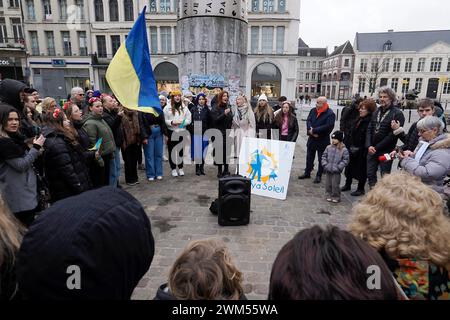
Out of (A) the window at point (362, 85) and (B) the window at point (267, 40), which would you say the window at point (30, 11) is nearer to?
(B) the window at point (267, 40)

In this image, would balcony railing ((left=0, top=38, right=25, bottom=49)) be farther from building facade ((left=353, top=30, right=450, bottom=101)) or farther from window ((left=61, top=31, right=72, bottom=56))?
building facade ((left=353, top=30, right=450, bottom=101))

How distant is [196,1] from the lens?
916cm

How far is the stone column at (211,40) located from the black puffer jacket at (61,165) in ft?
21.6

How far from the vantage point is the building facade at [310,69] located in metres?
104

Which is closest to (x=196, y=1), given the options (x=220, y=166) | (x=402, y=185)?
(x=220, y=166)

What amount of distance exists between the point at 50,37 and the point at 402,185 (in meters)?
44.4

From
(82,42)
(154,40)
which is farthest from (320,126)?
(82,42)

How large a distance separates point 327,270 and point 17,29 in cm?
4677

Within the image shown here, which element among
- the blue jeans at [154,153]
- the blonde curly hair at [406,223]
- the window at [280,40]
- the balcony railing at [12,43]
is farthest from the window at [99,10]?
the blonde curly hair at [406,223]

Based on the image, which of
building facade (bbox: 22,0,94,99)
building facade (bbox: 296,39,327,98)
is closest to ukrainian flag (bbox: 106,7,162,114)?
building facade (bbox: 22,0,94,99)

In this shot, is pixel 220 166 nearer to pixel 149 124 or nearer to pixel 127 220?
pixel 149 124

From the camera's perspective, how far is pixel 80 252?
0.94 m

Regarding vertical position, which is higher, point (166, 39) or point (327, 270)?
point (166, 39)

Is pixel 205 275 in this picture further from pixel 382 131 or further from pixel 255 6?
pixel 255 6
